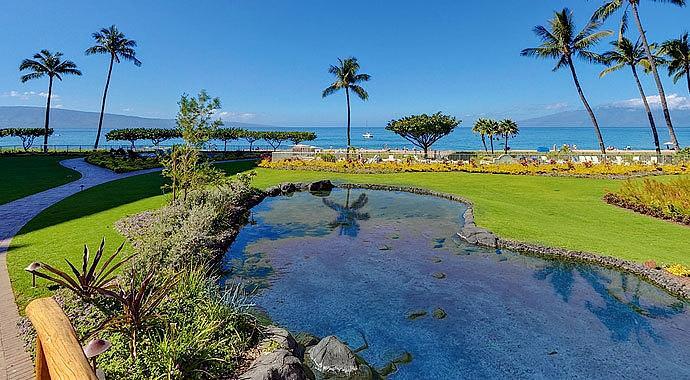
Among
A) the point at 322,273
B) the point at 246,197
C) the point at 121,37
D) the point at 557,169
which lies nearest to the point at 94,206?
the point at 246,197

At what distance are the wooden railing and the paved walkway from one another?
12.2ft

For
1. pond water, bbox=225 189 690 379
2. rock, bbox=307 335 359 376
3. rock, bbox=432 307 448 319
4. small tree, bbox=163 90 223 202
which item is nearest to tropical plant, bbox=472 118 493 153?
pond water, bbox=225 189 690 379

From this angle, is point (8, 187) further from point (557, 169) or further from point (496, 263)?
point (557, 169)

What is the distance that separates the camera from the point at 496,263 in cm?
969

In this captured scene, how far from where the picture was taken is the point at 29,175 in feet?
67.7

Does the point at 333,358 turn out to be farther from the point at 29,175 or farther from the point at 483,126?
the point at 483,126

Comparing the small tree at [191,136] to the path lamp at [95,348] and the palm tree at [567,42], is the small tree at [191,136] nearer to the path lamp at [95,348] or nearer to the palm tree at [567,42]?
the path lamp at [95,348]

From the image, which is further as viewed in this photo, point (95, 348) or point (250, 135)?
point (250, 135)

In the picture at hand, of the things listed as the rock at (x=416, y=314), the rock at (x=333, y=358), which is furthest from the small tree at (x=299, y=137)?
the rock at (x=333, y=358)

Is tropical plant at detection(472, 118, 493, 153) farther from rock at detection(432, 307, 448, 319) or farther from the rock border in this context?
rock at detection(432, 307, 448, 319)

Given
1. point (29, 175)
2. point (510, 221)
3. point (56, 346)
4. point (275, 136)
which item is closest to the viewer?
point (56, 346)

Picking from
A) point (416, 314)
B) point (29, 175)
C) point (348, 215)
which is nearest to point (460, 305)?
point (416, 314)

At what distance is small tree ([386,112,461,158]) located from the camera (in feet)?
117

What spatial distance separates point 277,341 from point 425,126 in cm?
3267
